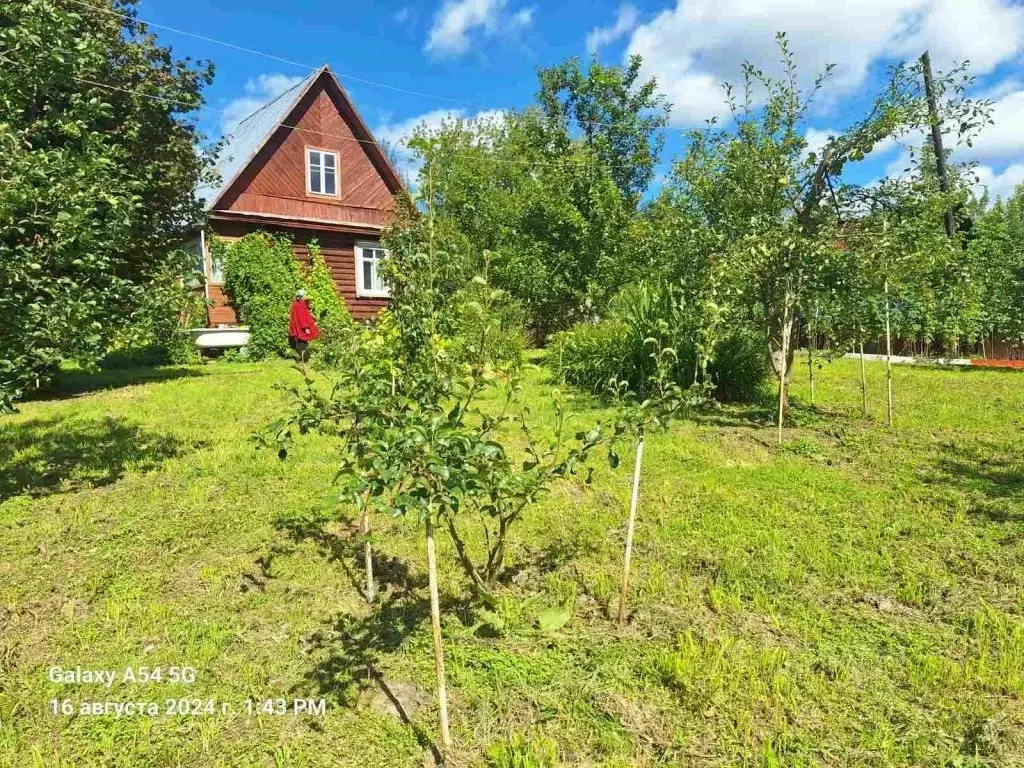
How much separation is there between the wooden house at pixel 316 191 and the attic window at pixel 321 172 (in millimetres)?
27

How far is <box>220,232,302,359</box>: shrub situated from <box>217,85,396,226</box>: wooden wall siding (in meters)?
1.27

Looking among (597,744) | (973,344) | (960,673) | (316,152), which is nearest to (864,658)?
(960,673)

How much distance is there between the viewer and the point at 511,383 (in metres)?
2.85

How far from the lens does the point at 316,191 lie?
17328mm

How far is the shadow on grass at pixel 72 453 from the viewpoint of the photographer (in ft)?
16.5

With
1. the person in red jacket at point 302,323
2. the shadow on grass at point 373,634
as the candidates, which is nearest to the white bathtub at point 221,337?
the person in red jacket at point 302,323

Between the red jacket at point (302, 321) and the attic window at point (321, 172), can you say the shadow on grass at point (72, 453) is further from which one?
Result: the attic window at point (321, 172)

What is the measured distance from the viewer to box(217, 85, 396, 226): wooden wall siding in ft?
53.3

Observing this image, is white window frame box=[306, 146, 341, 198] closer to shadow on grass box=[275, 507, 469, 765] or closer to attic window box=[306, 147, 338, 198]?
attic window box=[306, 147, 338, 198]

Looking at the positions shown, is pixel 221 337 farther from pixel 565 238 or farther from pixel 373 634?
pixel 373 634

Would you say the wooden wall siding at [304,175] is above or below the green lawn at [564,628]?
above

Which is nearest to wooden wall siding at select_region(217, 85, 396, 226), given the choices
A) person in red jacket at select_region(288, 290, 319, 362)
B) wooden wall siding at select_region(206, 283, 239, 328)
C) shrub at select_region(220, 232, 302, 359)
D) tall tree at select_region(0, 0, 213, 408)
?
shrub at select_region(220, 232, 302, 359)

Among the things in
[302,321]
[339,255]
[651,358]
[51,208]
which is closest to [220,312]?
[339,255]

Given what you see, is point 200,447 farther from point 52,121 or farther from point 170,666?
point 170,666
